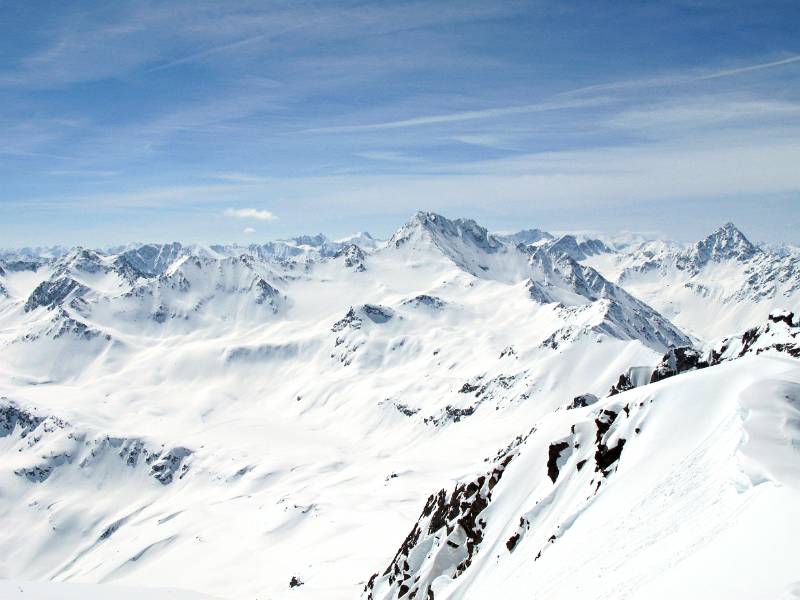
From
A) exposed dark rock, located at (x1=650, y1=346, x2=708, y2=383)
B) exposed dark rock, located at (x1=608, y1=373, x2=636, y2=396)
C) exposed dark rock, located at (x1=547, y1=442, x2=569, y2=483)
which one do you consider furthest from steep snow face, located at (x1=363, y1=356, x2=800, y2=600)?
exposed dark rock, located at (x1=608, y1=373, x2=636, y2=396)

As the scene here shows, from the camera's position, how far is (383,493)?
152m

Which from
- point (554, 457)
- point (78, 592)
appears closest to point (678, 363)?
point (554, 457)

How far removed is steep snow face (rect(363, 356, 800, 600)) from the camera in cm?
2125

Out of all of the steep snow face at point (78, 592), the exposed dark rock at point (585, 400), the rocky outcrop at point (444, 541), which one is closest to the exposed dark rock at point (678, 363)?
the exposed dark rock at point (585, 400)

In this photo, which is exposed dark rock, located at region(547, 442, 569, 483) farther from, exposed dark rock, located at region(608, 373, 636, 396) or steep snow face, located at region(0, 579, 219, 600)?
steep snow face, located at region(0, 579, 219, 600)

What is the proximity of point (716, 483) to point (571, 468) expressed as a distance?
16052 mm

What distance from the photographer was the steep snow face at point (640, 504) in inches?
837

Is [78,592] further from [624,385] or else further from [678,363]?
[678,363]

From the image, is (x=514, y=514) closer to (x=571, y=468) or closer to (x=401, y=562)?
(x=571, y=468)

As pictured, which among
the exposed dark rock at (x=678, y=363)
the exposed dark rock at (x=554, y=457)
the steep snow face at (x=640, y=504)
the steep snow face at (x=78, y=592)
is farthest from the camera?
the exposed dark rock at (x=678, y=363)

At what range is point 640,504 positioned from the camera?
30.7 metres

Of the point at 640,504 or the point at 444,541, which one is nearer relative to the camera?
the point at 640,504

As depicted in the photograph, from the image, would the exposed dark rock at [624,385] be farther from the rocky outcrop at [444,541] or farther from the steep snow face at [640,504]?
the rocky outcrop at [444,541]

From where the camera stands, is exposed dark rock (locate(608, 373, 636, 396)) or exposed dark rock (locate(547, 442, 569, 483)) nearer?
exposed dark rock (locate(547, 442, 569, 483))
